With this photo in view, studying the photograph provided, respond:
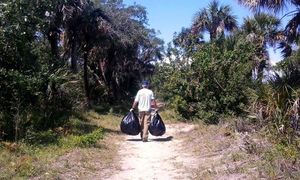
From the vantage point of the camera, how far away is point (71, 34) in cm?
2534

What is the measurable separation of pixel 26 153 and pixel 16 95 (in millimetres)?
2806

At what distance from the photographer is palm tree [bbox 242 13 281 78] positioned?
29.5 metres

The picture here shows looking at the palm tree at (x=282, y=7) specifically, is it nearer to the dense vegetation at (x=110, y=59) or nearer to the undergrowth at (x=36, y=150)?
the dense vegetation at (x=110, y=59)

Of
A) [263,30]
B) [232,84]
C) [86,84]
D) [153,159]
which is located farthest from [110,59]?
[153,159]

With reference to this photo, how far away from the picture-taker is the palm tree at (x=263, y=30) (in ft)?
96.8

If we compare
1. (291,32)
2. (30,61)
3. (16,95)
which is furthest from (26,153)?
(291,32)

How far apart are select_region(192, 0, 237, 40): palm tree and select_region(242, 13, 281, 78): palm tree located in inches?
211

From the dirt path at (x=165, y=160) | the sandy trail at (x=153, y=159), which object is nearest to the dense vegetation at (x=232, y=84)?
the dirt path at (x=165, y=160)

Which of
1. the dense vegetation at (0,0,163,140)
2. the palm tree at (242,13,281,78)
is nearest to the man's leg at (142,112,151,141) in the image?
the dense vegetation at (0,0,163,140)

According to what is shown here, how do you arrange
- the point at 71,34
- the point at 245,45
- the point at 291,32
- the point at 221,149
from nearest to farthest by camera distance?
the point at 221,149 → the point at 291,32 → the point at 245,45 → the point at 71,34

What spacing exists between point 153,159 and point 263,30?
67.9ft

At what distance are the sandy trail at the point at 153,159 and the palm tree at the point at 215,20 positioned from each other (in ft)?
71.3

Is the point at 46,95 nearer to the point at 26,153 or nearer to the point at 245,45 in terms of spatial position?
the point at 26,153

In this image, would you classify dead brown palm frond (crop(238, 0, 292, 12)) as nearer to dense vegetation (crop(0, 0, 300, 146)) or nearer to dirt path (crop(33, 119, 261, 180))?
dense vegetation (crop(0, 0, 300, 146))
